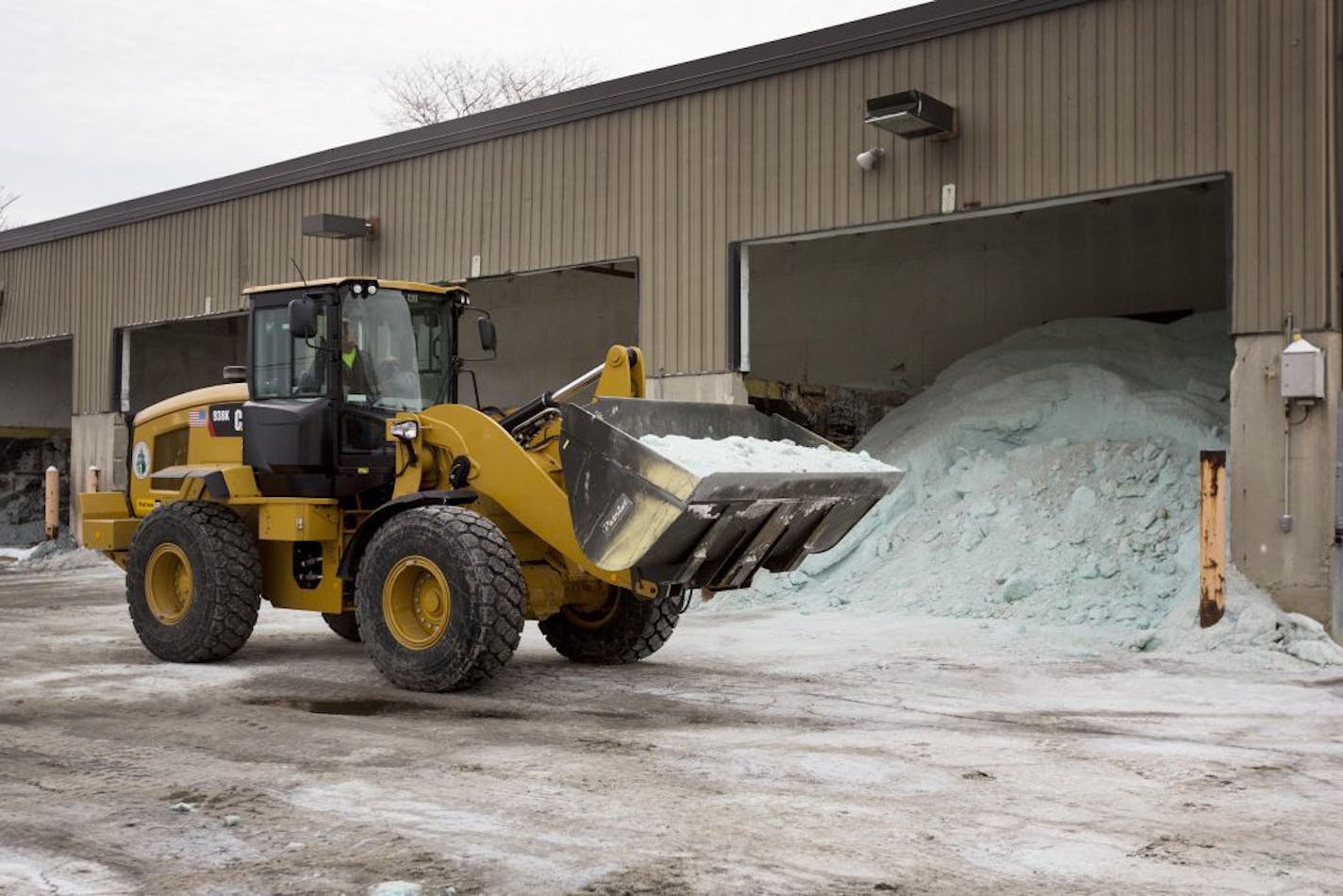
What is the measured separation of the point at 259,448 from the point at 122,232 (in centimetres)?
1407

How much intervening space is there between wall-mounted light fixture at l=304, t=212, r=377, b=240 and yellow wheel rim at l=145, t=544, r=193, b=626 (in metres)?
8.60

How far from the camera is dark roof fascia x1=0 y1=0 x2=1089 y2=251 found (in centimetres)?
1315

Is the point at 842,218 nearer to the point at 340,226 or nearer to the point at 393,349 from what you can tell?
the point at 393,349

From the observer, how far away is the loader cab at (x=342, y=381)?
367 inches

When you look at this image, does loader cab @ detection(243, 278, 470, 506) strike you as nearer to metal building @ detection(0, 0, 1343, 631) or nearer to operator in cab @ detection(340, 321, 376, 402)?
operator in cab @ detection(340, 321, 376, 402)

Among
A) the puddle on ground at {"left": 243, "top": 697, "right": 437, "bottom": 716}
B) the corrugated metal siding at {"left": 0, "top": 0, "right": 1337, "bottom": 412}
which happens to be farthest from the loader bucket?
the corrugated metal siding at {"left": 0, "top": 0, "right": 1337, "bottom": 412}

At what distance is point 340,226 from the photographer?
58.6ft

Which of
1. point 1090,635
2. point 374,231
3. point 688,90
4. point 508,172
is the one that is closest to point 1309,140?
point 1090,635

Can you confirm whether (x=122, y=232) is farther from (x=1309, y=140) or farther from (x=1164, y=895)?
(x=1164, y=895)

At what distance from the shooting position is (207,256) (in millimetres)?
20578

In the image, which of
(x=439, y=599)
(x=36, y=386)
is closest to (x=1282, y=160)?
(x=439, y=599)

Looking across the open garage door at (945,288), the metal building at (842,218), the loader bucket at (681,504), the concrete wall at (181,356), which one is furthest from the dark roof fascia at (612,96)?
the loader bucket at (681,504)

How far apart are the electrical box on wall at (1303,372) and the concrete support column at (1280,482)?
184mm

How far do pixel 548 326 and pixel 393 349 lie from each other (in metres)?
14.9
